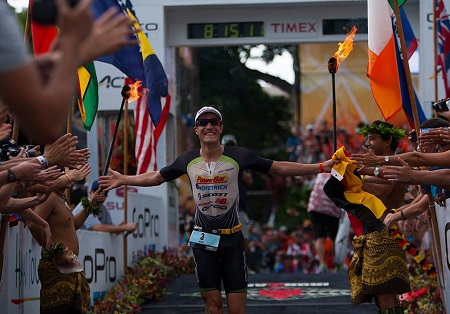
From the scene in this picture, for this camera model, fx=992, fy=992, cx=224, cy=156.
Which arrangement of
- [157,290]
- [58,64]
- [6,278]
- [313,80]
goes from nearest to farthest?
[58,64]
[6,278]
[157,290]
[313,80]

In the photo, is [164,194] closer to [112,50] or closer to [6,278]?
[6,278]

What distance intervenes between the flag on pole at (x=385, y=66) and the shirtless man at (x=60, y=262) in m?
3.43

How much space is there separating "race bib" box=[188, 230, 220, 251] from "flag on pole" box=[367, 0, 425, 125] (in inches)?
97.0

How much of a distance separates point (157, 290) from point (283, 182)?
90.8 feet

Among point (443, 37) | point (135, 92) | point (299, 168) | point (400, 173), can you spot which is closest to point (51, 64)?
point (400, 173)

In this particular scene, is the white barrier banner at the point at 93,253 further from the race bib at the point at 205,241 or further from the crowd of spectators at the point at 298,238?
the crowd of spectators at the point at 298,238

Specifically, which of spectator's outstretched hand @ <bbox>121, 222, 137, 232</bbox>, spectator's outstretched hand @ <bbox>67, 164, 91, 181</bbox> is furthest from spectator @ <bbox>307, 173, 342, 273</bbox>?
spectator's outstretched hand @ <bbox>67, 164, 91, 181</bbox>

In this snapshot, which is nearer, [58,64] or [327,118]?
[58,64]

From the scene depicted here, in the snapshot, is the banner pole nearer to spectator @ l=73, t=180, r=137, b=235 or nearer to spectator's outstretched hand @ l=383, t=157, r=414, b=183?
spectator's outstretched hand @ l=383, t=157, r=414, b=183

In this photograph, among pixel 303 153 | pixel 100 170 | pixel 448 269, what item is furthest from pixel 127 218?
pixel 303 153

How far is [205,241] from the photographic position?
8969 millimetres

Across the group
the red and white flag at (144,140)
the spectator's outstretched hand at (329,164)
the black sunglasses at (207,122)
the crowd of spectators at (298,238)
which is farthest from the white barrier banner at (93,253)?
the spectator's outstretched hand at (329,164)

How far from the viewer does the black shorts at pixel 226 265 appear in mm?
8992

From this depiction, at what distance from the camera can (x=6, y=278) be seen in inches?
335
